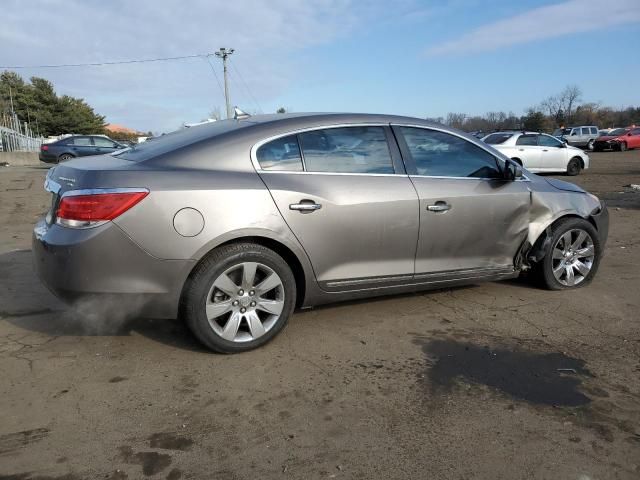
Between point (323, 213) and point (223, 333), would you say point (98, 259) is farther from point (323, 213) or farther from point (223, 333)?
Result: point (323, 213)

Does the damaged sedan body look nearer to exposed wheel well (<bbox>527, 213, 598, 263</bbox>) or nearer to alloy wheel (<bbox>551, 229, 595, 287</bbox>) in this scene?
exposed wheel well (<bbox>527, 213, 598, 263</bbox>)

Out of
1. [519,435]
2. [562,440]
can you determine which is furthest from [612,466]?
[519,435]

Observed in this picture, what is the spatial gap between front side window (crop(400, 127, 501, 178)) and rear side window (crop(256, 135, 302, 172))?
3.14ft

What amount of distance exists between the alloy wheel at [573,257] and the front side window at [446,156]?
99cm

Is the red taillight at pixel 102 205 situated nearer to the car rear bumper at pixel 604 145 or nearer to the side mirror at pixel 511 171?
the side mirror at pixel 511 171

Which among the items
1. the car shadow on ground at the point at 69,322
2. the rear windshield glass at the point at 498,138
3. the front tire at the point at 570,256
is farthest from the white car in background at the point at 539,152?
the car shadow on ground at the point at 69,322

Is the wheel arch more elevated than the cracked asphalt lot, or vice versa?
the wheel arch

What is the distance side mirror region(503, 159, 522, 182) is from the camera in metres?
4.50

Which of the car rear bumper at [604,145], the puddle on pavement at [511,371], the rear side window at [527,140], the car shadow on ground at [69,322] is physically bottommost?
the puddle on pavement at [511,371]

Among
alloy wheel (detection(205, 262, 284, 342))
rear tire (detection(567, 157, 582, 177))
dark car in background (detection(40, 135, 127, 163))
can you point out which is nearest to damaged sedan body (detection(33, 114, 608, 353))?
alloy wheel (detection(205, 262, 284, 342))

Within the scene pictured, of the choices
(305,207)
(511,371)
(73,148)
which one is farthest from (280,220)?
(73,148)

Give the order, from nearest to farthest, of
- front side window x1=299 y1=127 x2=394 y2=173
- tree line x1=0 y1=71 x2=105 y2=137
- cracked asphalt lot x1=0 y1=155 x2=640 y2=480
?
cracked asphalt lot x1=0 y1=155 x2=640 y2=480 → front side window x1=299 y1=127 x2=394 y2=173 → tree line x1=0 y1=71 x2=105 y2=137

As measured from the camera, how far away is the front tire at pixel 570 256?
480 centimetres

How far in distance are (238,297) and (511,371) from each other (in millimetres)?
1823
